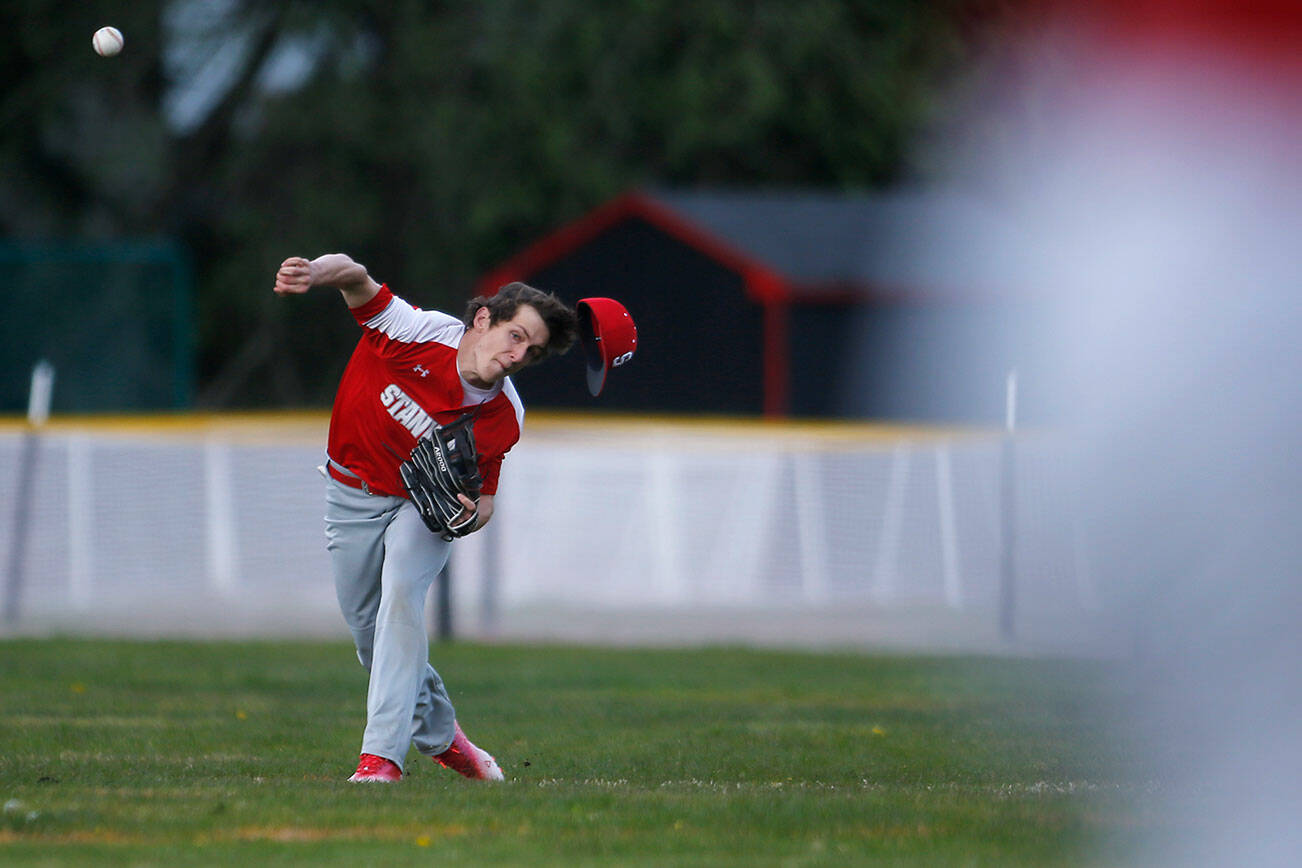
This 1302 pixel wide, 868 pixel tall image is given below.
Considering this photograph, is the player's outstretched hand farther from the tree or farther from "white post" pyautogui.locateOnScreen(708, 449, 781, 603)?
the tree

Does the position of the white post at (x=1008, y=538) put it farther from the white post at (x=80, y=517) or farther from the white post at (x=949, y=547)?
the white post at (x=80, y=517)

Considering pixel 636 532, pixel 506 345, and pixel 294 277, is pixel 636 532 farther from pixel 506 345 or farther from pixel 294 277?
pixel 294 277

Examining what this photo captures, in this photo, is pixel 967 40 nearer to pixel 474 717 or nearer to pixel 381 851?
pixel 474 717

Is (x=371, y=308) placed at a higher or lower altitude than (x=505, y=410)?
higher

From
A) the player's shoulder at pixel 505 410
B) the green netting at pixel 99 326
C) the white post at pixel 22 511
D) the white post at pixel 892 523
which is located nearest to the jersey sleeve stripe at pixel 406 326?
the player's shoulder at pixel 505 410

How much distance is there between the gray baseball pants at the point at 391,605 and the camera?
6.40 metres

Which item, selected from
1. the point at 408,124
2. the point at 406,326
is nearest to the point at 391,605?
the point at 406,326

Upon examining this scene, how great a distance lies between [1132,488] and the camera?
14.2m

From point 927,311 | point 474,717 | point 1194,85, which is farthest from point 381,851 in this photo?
point 927,311

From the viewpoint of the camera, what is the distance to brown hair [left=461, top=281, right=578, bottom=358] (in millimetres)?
6395

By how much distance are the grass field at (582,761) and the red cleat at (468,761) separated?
2.5 inches

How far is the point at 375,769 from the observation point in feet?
21.0

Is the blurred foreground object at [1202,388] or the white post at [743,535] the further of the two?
the white post at [743,535]

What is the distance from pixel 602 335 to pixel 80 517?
866 cm
